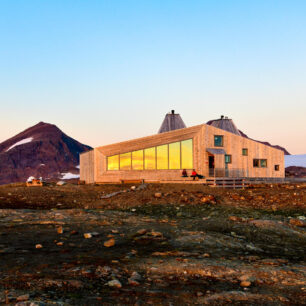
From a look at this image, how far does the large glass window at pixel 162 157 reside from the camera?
105 ft

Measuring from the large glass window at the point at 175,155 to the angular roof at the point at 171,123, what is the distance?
11632mm

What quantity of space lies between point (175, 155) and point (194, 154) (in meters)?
1.93

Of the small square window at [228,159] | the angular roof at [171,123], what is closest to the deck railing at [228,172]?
the small square window at [228,159]

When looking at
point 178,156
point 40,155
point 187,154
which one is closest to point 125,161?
point 178,156

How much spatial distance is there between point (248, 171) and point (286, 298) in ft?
101

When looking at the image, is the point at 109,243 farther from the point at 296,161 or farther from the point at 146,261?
the point at 296,161

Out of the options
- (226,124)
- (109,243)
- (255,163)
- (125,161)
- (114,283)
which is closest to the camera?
(114,283)

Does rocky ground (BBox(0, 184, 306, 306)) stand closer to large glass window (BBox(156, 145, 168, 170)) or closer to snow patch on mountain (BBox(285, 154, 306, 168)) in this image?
large glass window (BBox(156, 145, 168, 170))

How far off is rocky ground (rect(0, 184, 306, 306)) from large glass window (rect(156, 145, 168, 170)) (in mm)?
19637

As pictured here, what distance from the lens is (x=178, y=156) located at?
104 ft

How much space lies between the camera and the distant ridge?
125262mm

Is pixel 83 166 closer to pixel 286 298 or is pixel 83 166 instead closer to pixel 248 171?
pixel 248 171

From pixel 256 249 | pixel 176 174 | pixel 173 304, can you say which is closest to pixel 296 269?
pixel 256 249

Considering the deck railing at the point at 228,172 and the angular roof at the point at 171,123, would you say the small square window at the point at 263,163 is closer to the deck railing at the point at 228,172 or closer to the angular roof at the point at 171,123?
the deck railing at the point at 228,172
